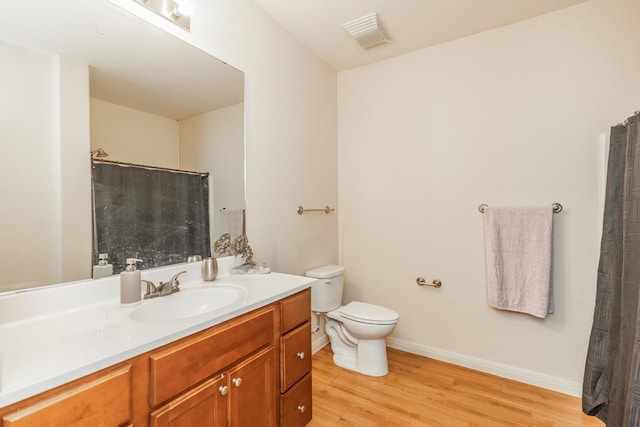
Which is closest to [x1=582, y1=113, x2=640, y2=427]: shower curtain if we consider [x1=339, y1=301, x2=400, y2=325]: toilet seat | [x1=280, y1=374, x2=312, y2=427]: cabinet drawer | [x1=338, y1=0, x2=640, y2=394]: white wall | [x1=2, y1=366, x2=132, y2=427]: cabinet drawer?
[x1=338, y1=0, x2=640, y2=394]: white wall

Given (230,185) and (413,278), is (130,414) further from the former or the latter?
(413,278)

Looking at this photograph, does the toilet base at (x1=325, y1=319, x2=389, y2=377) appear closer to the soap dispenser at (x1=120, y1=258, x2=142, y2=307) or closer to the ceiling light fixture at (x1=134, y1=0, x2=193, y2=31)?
the soap dispenser at (x1=120, y1=258, x2=142, y2=307)

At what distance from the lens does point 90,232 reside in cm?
116

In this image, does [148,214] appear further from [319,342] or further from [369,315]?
[319,342]

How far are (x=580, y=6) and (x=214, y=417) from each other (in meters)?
2.92

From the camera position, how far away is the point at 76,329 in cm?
91

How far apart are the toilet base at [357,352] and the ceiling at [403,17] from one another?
2184 mm

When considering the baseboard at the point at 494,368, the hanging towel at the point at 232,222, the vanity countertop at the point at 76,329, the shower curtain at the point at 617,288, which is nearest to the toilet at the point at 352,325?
the baseboard at the point at 494,368

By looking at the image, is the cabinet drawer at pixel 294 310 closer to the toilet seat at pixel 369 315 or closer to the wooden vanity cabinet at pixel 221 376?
the wooden vanity cabinet at pixel 221 376

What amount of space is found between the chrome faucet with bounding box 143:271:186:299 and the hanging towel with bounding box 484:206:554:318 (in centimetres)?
197

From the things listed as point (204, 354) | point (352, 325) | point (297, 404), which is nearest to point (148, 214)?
point (204, 354)

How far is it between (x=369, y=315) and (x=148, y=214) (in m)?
1.51

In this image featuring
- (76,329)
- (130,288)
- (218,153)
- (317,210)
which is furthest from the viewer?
(317,210)

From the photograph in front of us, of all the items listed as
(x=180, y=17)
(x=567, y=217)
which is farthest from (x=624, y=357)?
(x=180, y=17)
